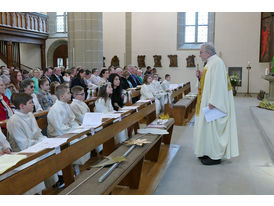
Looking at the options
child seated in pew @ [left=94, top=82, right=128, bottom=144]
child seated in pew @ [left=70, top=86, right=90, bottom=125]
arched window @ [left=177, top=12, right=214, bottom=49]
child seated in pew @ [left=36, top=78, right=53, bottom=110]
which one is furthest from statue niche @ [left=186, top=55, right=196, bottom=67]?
child seated in pew @ [left=70, top=86, right=90, bottom=125]

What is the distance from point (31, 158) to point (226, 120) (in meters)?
3.05

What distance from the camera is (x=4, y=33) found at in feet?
52.4

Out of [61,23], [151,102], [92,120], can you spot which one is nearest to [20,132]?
[92,120]

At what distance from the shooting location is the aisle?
393 cm

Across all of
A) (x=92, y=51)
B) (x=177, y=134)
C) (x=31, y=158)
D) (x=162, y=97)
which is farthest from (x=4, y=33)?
(x=31, y=158)

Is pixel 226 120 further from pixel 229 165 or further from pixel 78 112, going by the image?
pixel 78 112

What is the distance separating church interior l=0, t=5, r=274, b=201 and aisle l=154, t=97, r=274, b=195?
14 millimetres

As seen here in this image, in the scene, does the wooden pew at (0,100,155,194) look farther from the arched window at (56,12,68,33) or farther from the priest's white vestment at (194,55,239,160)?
the arched window at (56,12,68,33)

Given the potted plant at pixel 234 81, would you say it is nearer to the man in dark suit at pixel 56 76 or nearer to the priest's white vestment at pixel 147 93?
the priest's white vestment at pixel 147 93

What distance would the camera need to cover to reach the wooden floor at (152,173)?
3828 millimetres

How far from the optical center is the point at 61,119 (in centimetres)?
455

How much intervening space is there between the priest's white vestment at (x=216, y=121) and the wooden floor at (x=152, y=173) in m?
0.63

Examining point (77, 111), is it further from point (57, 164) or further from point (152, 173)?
point (57, 164)

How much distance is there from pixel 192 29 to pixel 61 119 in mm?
14181
